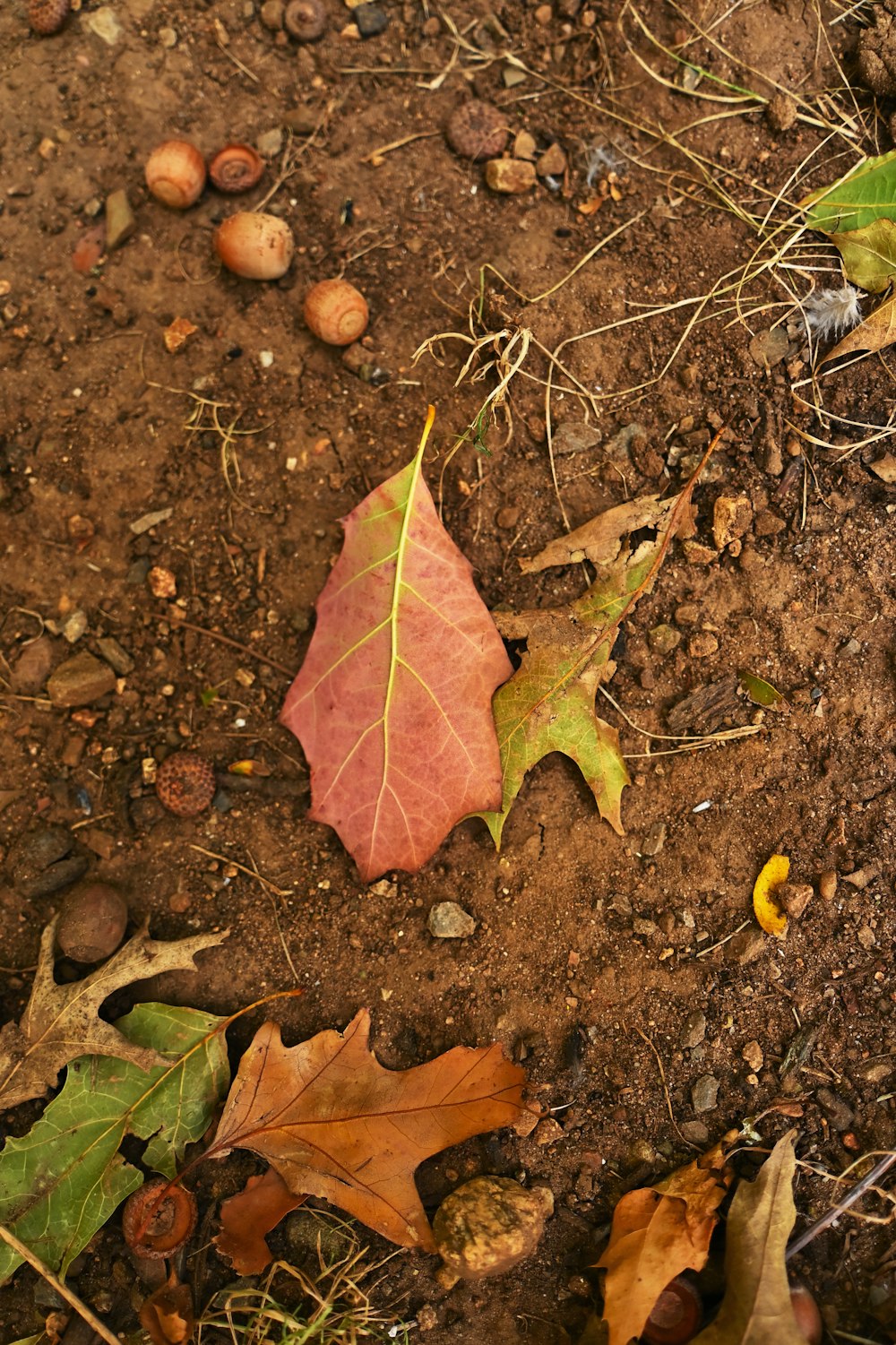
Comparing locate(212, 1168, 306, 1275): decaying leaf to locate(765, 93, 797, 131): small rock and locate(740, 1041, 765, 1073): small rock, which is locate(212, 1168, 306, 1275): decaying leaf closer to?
locate(740, 1041, 765, 1073): small rock

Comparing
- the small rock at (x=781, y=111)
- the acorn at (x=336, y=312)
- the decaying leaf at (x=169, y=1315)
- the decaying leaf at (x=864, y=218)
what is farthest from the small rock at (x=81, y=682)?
the small rock at (x=781, y=111)

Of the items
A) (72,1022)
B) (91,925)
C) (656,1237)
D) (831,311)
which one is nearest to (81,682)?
(91,925)

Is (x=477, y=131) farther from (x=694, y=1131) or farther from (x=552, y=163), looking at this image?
(x=694, y=1131)

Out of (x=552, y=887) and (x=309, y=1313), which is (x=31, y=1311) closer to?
(x=309, y=1313)

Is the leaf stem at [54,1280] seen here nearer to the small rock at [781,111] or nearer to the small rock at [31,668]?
the small rock at [31,668]

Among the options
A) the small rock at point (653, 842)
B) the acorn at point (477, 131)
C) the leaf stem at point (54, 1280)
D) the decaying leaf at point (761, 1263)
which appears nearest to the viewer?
the decaying leaf at point (761, 1263)

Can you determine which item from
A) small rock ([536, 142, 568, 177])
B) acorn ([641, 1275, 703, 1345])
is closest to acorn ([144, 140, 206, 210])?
small rock ([536, 142, 568, 177])
